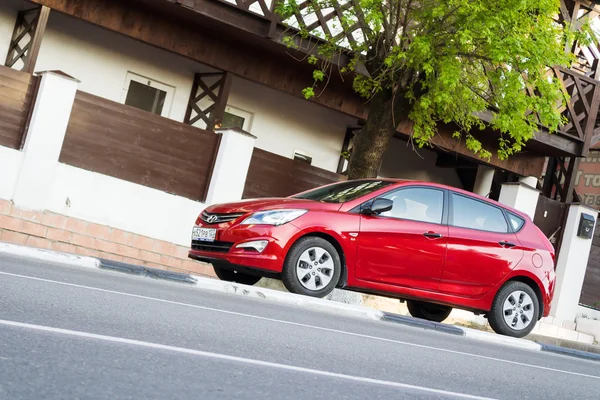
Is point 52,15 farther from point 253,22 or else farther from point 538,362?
point 538,362

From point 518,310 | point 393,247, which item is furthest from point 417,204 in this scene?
point 518,310

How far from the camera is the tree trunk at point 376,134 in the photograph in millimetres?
15156

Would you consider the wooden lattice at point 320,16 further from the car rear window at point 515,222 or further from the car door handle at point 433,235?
the car door handle at point 433,235

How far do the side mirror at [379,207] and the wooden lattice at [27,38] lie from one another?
7060mm

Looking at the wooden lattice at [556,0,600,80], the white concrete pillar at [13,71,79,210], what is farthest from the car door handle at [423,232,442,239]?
the wooden lattice at [556,0,600,80]

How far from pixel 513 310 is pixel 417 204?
6.72 feet

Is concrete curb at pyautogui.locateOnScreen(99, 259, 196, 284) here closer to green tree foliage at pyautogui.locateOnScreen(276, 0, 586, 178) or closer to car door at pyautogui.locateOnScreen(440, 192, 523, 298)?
car door at pyautogui.locateOnScreen(440, 192, 523, 298)

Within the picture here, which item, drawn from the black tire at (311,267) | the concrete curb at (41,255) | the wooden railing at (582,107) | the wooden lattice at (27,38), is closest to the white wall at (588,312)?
the wooden railing at (582,107)

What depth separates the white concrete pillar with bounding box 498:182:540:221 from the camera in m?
19.7

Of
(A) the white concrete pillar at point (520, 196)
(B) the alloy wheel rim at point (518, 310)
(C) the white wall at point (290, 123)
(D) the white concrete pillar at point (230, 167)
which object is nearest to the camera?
(B) the alloy wheel rim at point (518, 310)

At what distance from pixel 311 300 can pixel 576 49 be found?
13.3 metres

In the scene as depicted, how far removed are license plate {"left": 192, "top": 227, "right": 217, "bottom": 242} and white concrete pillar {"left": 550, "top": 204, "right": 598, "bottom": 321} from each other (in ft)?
34.8

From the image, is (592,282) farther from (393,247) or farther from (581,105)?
(393,247)

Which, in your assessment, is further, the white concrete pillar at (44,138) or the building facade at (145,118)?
the building facade at (145,118)
